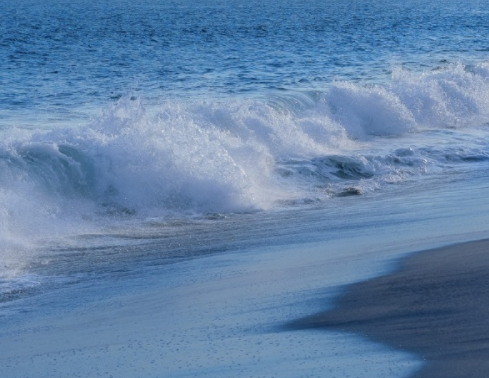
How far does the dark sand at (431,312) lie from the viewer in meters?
5.33

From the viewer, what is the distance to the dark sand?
17.5 ft

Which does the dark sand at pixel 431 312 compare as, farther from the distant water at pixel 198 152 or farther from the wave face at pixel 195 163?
the wave face at pixel 195 163

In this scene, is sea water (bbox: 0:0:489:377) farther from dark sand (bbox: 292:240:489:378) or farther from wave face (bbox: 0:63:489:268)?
dark sand (bbox: 292:240:489:378)

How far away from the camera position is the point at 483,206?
9.70m

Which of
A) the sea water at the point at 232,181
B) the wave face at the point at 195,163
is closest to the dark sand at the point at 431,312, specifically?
the sea water at the point at 232,181

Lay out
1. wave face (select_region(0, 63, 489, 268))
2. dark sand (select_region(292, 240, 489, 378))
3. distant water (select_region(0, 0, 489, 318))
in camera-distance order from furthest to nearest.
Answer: wave face (select_region(0, 63, 489, 268)) < distant water (select_region(0, 0, 489, 318)) < dark sand (select_region(292, 240, 489, 378))

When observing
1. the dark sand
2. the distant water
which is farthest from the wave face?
the dark sand

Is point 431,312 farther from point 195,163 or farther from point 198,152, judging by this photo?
point 198,152

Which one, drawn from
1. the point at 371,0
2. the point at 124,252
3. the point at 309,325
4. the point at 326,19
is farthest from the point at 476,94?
the point at 371,0

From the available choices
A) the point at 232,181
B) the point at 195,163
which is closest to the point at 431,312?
the point at 232,181

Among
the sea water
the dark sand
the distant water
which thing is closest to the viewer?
the dark sand

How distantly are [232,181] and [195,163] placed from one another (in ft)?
1.96

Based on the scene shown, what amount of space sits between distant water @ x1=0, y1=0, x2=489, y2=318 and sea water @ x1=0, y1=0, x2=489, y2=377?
3 centimetres

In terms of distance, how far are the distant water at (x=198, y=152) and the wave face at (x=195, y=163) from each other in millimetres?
22
